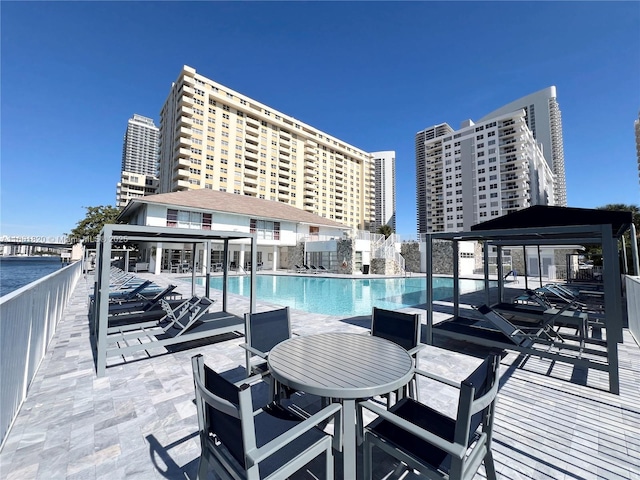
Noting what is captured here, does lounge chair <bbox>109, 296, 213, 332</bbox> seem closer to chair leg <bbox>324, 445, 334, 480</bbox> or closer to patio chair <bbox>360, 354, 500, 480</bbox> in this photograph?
chair leg <bbox>324, 445, 334, 480</bbox>

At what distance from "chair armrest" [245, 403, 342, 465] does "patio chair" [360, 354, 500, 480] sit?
0.24 metres

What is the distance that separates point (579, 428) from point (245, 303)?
8.31m

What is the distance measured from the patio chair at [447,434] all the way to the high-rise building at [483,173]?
219 feet

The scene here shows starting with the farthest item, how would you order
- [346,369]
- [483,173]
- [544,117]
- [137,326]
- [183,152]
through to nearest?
[544,117] < [483,173] < [183,152] < [137,326] < [346,369]

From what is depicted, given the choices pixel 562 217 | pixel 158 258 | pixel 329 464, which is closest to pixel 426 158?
pixel 158 258

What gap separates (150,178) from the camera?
2945 inches

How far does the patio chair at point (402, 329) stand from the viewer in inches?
118

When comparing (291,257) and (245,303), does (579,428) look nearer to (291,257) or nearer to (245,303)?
(245,303)

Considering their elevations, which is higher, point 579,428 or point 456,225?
point 456,225

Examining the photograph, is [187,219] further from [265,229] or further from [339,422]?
[339,422]

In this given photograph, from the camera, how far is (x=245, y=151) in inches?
1991

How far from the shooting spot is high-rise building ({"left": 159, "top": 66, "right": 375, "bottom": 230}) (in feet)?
142

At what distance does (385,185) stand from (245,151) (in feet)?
276

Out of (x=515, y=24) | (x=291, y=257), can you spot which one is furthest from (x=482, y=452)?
(x=291, y=257)
